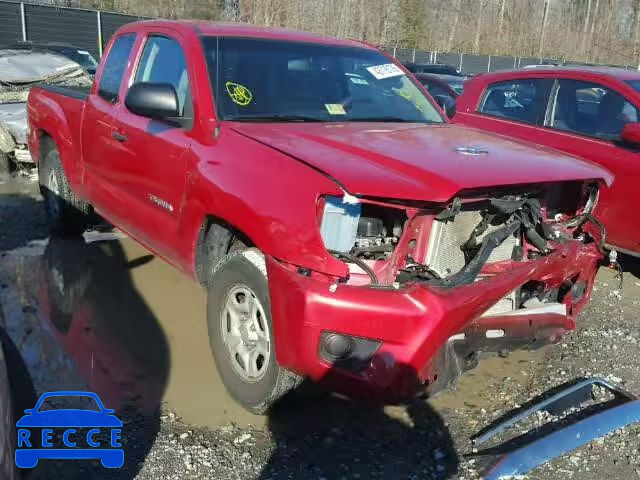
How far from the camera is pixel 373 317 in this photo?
109 inches

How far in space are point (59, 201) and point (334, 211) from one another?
13.0 feet

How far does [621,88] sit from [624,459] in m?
3.49

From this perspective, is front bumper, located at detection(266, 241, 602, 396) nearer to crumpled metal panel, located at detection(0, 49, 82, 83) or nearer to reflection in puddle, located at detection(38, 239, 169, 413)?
reflection in puddle, located at detection(38, 239, 169, 413)

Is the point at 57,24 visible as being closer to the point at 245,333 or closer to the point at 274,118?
the point at 274,118

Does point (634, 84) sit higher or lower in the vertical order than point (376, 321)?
higher

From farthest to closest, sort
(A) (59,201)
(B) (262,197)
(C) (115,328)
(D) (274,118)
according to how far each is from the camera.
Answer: (A) (59,201) → (C) (115,328) → (D) (274,118) → (B) (262,197)

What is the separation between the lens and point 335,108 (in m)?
4.06

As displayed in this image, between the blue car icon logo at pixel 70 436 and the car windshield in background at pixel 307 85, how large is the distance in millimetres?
1705

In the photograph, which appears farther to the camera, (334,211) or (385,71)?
(385,71)

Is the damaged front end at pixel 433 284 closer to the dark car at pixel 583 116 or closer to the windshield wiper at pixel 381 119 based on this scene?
the windshield wiper at pixel 381 119

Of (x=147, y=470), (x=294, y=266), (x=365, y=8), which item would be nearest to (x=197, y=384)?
(x=147, y=470)

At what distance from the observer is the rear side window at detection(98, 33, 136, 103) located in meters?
4.74

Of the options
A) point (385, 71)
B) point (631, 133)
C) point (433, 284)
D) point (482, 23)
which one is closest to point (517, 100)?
point (631, 133)

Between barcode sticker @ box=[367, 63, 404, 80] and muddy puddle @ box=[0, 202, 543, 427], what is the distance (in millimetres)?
1978
